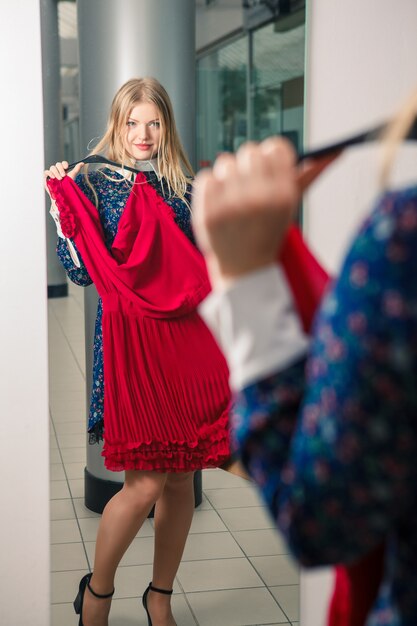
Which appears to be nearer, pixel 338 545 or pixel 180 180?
pixel 338 545

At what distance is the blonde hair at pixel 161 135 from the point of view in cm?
216

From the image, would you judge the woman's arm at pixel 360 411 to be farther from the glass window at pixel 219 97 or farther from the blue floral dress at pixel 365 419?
the glass window at pixel 219 97

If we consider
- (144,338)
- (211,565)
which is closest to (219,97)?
(144,338)

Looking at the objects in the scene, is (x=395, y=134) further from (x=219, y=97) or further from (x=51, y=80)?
(x=219, y=97)

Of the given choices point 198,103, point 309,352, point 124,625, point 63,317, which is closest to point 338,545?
point 309,352

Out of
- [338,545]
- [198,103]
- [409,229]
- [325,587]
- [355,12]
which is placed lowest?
[325,587]

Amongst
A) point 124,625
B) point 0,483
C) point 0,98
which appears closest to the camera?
point 0,98

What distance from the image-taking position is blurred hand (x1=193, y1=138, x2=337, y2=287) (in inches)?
29.7

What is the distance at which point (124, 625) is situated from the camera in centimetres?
245

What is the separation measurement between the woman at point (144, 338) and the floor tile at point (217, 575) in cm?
8

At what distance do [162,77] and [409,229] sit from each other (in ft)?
5.27

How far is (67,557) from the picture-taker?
2.39 meters

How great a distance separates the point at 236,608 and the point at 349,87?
57.7 inches

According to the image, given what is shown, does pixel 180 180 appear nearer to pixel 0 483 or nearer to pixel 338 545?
pixel 0 483
